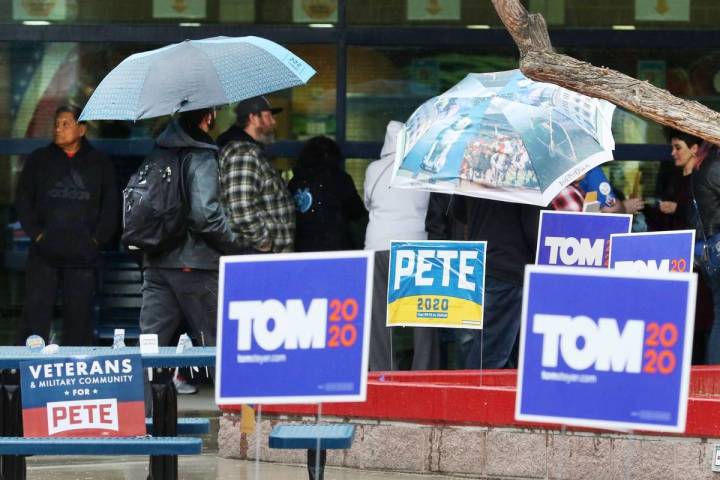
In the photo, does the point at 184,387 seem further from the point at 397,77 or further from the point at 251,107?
the point at 397,77

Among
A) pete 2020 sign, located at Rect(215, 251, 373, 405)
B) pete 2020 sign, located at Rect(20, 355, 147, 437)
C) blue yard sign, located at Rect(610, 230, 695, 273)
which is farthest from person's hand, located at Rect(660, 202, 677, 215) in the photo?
pete 2020 sign, located at Rect(215, 251, 373, 405)

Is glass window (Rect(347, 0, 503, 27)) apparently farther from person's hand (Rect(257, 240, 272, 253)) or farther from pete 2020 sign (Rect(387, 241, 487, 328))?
pete 2020 sign (Rect(387, 241, 487, 328))

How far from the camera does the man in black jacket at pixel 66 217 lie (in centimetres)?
1144

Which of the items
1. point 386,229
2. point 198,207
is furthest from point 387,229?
point 198,207

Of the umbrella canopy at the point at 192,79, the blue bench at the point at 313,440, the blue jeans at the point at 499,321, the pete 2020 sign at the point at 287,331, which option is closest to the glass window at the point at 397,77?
the blue jeans at the point at 499,321

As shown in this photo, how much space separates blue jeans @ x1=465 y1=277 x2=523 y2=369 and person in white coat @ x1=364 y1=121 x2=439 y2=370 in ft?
2.70

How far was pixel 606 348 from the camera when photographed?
6125 mm

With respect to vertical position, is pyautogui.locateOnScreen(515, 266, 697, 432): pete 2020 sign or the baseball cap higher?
the baseball cap

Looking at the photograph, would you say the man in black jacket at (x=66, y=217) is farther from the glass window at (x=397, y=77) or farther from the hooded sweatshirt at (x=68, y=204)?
the glass window at (x=397, y=77)

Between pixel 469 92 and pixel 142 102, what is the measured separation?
6.82 feet

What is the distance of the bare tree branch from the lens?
7582 millimetres

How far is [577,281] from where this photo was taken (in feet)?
20.3

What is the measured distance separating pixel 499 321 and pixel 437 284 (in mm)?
912

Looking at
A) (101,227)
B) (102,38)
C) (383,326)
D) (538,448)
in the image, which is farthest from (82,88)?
(538,448)
